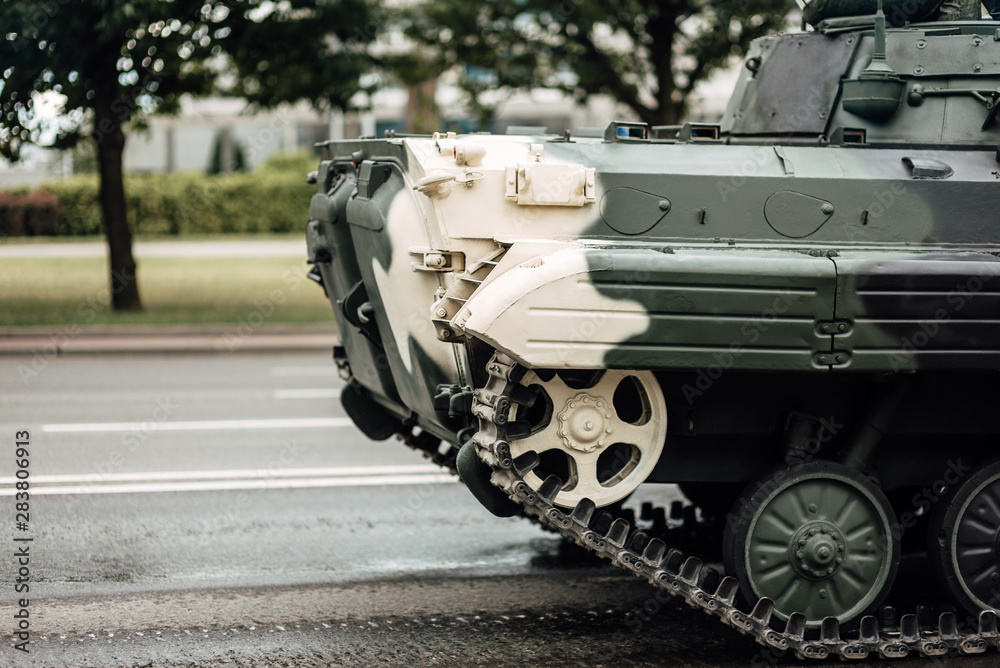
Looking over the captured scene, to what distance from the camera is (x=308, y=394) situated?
39.7ft

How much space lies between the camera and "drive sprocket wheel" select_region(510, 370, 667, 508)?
16.5 feet

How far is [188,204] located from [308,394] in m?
27.0

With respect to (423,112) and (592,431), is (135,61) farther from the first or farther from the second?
(423,112)

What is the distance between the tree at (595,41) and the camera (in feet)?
59.1

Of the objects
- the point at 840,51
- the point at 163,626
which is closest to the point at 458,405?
the point at 163,626

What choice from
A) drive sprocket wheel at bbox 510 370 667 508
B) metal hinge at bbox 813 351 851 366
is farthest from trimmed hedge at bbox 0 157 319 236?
metal hinge at bbox 813 351 851 366

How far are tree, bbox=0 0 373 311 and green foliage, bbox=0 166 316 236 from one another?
63.5ft

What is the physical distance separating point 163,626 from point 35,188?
34579 mm

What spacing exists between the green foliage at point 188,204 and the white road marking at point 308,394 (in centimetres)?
2505

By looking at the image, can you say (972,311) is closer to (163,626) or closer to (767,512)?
(767,512)

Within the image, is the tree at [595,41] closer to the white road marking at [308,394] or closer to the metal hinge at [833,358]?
the white road marking at [308,394]

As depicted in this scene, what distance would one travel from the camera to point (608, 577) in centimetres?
650

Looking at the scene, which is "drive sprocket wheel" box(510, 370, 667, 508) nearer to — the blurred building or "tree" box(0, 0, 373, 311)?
"tree" box(0, 0, 373, 311)

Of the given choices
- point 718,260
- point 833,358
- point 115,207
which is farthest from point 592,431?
point 115,207
